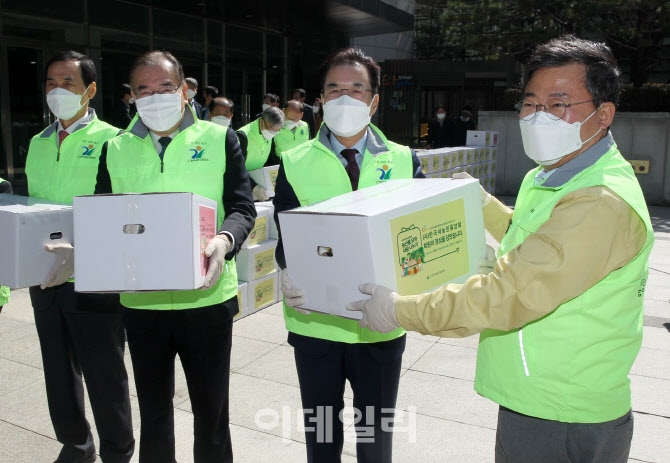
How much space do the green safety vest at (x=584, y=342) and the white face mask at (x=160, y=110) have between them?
5.32 feet

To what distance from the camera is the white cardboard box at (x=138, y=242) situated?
2.24 metres

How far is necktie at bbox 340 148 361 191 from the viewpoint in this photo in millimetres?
2682

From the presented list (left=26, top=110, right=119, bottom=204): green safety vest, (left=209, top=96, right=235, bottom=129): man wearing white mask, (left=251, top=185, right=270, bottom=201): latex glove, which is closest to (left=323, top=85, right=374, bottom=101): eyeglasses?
(left=26, top=110, right=119, bottom=204): green safety vest

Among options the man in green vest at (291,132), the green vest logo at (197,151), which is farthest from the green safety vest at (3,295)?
the man in green vest at (291,132)

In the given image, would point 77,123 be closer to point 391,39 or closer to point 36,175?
A: point 36,175

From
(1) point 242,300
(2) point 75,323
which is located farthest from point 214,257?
(1) point 242,300

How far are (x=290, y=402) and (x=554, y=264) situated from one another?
2.68 meters

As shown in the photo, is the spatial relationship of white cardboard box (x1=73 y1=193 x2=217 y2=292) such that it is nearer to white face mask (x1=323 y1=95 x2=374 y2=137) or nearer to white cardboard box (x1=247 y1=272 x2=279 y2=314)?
white face mask (x1=323 y1=95 x2=374 y2=137)

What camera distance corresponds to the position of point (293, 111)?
8.31 m

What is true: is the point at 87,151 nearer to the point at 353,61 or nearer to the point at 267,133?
the point at 353,61

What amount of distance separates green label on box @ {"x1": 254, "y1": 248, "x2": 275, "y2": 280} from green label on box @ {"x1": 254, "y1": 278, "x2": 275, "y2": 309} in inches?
3.9

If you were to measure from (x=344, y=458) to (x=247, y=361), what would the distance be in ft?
5.20

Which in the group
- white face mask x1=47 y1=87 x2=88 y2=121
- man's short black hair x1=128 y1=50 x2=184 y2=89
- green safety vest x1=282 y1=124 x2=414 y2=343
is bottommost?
green safety vest x1=282 y1=124 x2=414 y2=343


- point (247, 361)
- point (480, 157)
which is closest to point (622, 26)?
point (480, 157)
